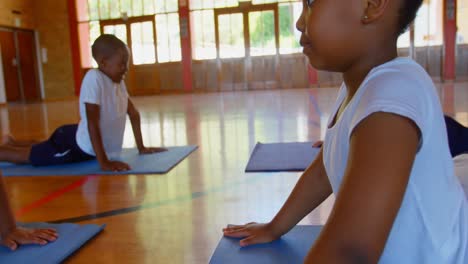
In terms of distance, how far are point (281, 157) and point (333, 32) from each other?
1872 mm

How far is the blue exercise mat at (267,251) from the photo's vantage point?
1.07m

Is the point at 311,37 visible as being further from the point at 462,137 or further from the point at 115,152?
the point at 115,152

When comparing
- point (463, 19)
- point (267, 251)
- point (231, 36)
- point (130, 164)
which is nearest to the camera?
point (267, 251)

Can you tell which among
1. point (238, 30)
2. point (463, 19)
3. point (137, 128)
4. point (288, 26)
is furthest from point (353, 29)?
point (463, 19)

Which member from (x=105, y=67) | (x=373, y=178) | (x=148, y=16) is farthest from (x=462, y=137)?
(x=148, y=16)

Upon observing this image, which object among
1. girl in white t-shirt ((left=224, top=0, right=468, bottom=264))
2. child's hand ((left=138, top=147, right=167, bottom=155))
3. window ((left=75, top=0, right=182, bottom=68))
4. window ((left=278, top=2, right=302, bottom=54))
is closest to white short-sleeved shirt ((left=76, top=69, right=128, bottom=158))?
child's hand ((left=138, top=147, right=167, bottom=155))

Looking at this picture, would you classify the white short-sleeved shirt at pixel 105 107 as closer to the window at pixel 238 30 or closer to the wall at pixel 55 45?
the window at pixel 238 30

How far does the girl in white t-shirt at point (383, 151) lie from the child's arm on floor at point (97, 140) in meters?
1.87

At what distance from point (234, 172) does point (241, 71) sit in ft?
29.4

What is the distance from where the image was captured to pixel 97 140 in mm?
2395

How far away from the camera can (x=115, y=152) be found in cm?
280

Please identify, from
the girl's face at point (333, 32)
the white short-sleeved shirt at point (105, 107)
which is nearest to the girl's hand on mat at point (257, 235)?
the girl's face at point (333, 32)

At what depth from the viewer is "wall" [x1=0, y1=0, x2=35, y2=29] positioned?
Answer: 34.6 ft

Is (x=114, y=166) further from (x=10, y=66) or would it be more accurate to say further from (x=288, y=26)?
(x=10, y=66)
